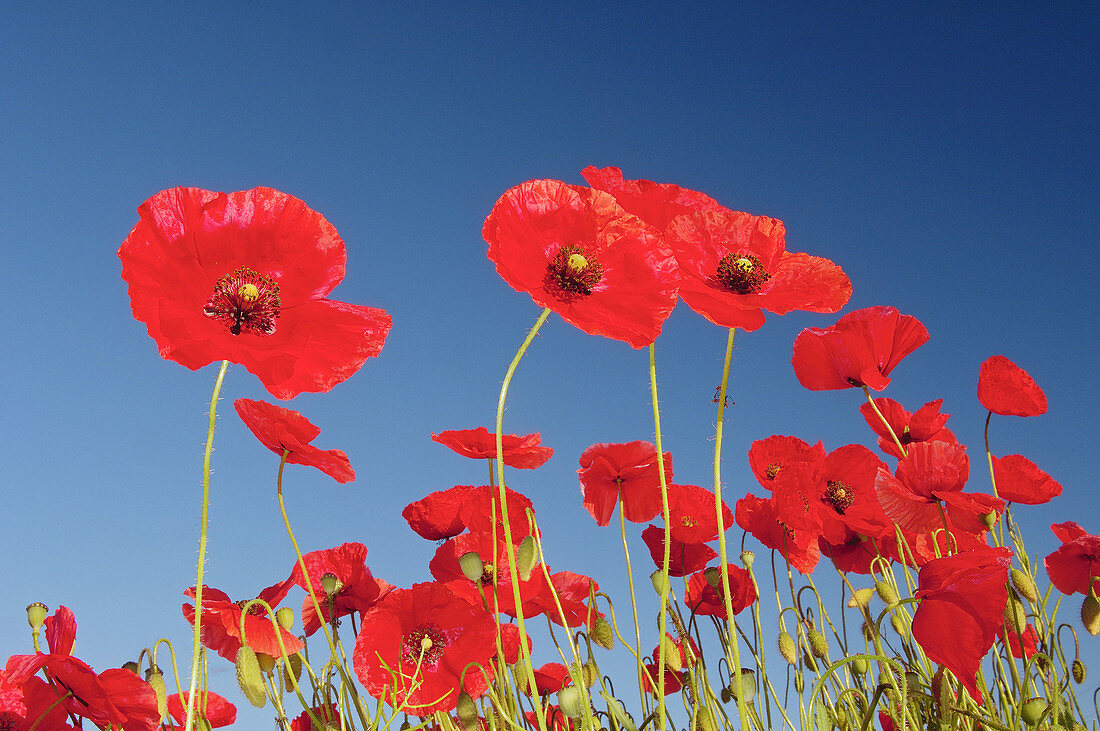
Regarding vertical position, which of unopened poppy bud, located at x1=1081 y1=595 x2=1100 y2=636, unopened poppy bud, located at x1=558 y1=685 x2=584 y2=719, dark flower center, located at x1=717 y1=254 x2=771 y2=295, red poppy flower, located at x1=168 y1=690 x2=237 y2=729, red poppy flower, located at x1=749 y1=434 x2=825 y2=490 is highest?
red poppy flower, located at x1=749 y1=434 x2=825 y2=490

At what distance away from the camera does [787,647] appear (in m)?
1.97

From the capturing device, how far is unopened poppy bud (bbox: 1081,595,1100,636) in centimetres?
210

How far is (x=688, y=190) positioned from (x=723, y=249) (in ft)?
0.52

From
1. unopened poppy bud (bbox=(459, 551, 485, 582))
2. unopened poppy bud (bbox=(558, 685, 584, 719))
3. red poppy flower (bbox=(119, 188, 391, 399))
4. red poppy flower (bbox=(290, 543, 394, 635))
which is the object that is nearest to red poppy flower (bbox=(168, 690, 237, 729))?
red poppy flower (bbox=(290, 543, 394, 635))

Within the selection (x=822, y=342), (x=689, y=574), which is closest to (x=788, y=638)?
(x=689, y=574)

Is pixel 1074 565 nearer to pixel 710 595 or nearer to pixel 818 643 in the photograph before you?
pixel 818 643

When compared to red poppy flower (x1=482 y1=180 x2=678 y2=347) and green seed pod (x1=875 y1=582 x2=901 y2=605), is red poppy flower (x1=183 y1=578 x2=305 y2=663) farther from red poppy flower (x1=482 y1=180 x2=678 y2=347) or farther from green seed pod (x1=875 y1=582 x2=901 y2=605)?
green seed pod (x1=875 y1=582 x2=901 y2=605)

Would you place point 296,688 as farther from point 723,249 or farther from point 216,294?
point 723,249

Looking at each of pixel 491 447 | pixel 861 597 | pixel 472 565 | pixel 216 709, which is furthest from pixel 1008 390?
pixel 216 709

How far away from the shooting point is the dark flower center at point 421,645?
1.71 meters

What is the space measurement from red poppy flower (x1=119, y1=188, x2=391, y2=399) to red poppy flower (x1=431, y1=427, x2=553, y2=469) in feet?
1.67

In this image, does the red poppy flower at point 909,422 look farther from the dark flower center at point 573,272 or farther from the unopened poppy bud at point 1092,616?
the dark flower center at point 573,272

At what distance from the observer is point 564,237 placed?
1383 millimetres

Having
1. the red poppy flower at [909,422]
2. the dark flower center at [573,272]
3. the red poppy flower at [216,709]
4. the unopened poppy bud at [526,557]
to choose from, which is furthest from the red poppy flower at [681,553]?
the red poppy flower at [216,709]
